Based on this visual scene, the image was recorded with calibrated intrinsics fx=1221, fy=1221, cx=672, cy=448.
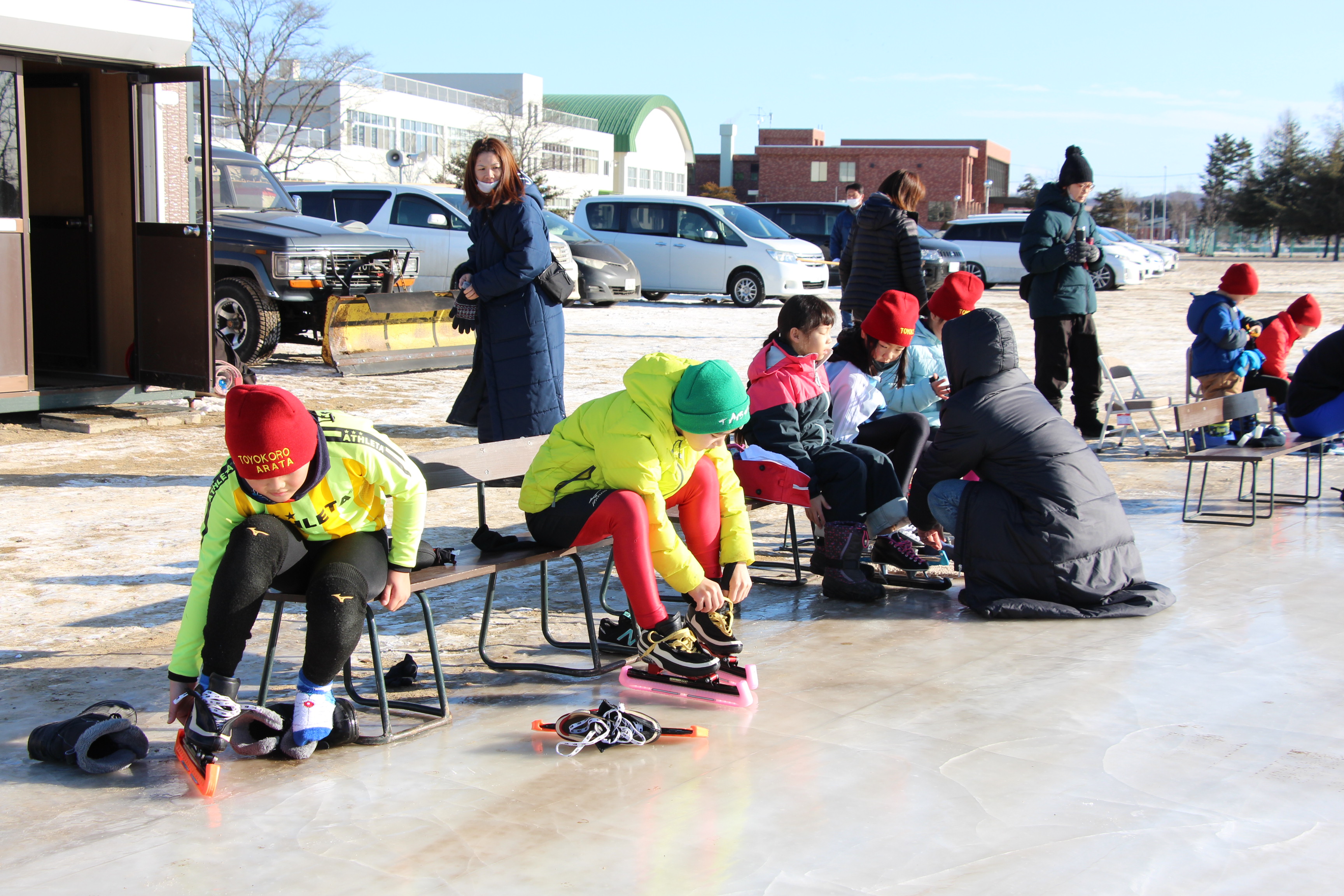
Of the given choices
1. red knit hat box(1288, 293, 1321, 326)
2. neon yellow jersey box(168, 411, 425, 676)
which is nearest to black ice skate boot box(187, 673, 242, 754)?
neon yellow jersey box(168, 411, 425, 676)

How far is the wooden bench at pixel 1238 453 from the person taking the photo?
6672 millimetres

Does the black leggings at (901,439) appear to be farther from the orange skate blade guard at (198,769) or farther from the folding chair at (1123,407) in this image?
the folding chair at (1123,407)

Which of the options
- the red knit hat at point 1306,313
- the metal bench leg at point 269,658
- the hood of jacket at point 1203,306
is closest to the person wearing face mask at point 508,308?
the metal bench leg at point 269,658

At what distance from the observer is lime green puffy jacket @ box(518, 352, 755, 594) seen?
414 centimetres

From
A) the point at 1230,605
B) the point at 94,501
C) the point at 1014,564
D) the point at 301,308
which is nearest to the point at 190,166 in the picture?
the point at 301,308

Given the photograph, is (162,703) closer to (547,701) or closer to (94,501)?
(547,701)

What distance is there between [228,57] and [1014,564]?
38249mm

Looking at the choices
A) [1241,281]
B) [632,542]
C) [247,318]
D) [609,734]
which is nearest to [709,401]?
[632,542]

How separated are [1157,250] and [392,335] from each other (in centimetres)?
3206

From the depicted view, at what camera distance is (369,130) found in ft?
176

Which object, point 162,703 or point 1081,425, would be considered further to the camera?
point 1081,425

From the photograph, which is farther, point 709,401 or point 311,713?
point 709,401

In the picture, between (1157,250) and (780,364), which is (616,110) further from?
(780,364)

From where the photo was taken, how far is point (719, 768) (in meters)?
3.54
